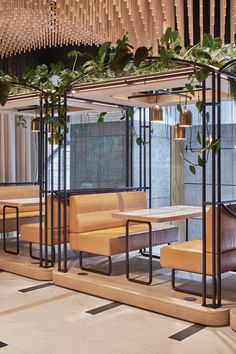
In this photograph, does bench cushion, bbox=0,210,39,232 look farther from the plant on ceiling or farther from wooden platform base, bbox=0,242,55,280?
the plant on ceiling

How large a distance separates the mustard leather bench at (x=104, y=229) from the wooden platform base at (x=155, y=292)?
318 mm

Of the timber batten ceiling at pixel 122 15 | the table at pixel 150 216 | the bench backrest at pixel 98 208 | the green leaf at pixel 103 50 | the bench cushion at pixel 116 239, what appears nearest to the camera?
the timber batten ceiling at pixel 122 15

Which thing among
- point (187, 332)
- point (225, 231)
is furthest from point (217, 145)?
point (187, 332)

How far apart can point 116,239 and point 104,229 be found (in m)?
0.75

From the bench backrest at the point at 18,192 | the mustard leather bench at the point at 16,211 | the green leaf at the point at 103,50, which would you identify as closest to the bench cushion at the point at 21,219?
the mustard leather bench at the point at 16,211

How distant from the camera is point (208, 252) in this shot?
4465 millimetres

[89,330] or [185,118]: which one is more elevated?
[185,118]

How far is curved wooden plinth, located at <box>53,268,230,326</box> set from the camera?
414 cm

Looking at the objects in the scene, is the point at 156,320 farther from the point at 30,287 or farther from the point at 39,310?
the point at 30,287

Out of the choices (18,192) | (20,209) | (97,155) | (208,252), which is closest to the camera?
(208,252)

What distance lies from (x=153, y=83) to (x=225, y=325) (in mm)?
2592

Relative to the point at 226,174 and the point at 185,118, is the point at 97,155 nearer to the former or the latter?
the point at 226,174

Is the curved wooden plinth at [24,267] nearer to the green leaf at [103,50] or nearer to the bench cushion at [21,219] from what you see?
the bench cushion at [21,219]

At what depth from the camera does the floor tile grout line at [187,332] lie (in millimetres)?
3854
